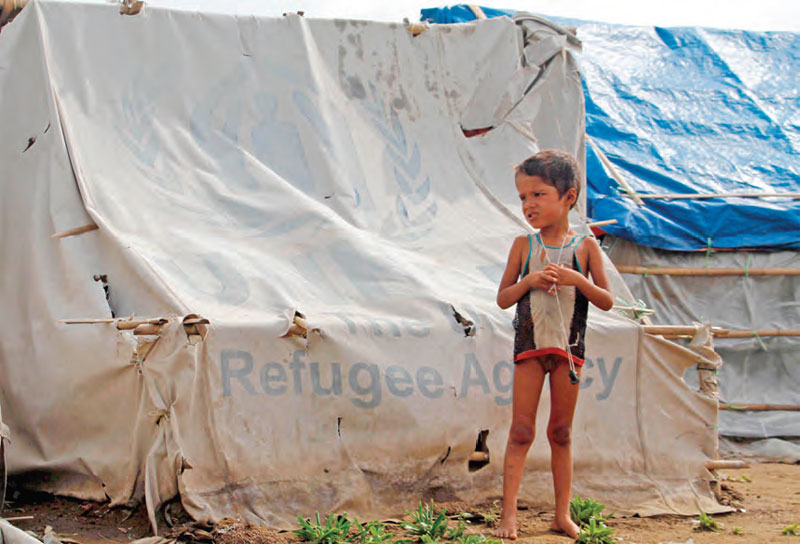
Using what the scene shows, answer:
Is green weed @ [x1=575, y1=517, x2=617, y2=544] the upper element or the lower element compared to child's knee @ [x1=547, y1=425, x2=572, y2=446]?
lower

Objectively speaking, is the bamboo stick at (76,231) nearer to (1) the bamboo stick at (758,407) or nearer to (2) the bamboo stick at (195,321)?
(2) the bamboo stick at (195,321)

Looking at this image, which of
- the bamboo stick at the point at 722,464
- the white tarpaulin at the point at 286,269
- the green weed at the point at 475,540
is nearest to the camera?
the green weed at the point at 475,540

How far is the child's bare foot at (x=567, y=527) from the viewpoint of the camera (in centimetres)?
294

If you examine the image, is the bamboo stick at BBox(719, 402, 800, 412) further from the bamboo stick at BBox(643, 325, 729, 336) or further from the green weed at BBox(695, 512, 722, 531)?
the green weed at BBox(695, 512, 722, 531)

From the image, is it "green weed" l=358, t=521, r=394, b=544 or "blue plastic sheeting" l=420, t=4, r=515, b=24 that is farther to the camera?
"blue plastic sheeting" l=420, t=4, r=515, b=24

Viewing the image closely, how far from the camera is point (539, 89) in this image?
4.58 metres

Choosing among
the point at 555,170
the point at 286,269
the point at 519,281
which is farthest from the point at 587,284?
the point at 286,269

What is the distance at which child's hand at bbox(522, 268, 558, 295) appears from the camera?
2.85 metres

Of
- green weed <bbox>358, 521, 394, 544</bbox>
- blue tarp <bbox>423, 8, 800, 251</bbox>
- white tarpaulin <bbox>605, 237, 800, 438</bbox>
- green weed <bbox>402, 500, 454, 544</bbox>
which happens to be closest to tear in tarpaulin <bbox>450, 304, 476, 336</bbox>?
green weed <bbox>402, 500, 454, 544</bbox>

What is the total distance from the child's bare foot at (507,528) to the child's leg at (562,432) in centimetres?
18

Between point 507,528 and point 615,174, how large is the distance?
10.5 ft

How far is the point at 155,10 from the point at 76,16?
34 centimetres

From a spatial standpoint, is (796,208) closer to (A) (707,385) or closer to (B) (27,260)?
(A) (707,385)

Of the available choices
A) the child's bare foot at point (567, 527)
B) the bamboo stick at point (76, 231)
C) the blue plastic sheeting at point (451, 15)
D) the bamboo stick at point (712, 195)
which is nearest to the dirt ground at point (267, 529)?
the child's bare foot at point (567, 527)
